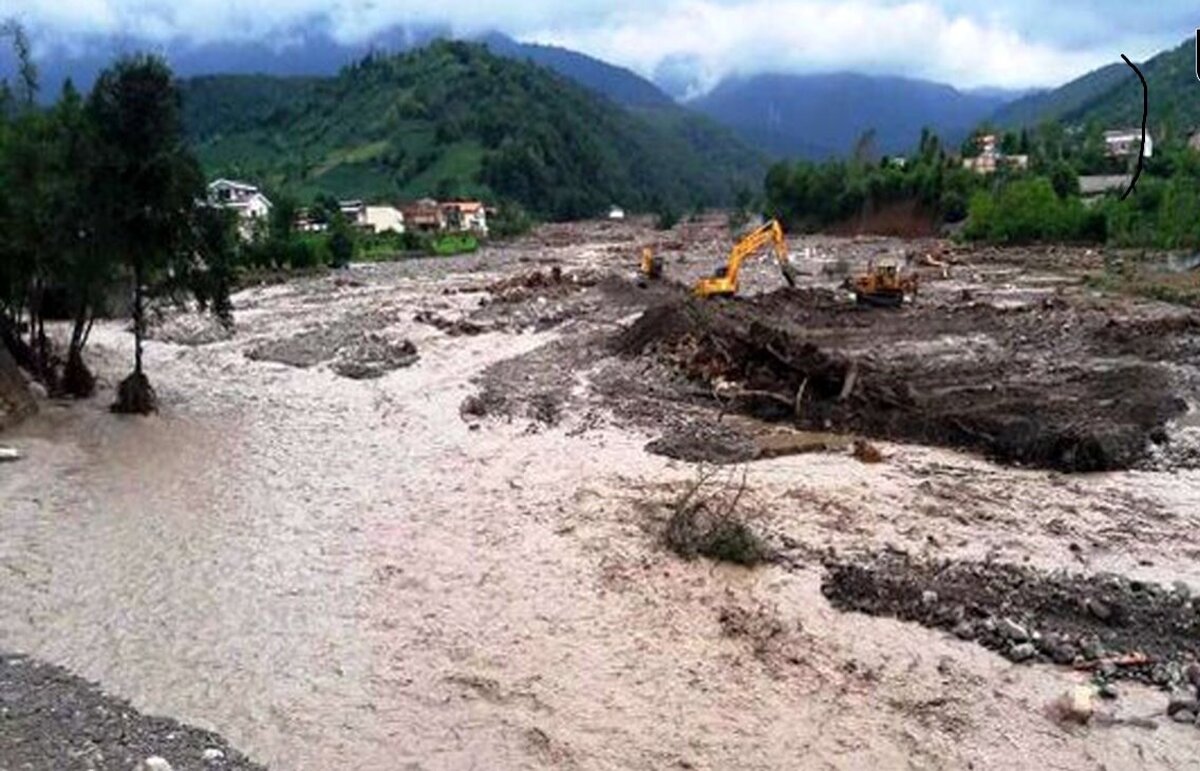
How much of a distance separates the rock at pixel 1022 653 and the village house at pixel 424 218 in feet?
300

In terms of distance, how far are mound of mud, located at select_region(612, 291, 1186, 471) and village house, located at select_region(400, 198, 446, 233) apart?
233ft

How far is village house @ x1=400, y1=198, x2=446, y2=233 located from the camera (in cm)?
10350

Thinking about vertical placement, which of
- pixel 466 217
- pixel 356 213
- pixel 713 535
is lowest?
pixel 713 535

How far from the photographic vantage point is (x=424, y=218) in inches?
4168

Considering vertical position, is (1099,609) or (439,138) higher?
(439,138)

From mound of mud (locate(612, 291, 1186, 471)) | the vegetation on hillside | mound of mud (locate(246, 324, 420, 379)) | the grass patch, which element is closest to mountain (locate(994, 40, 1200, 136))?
mound of mud (locate(612, 291, 1186, 471))

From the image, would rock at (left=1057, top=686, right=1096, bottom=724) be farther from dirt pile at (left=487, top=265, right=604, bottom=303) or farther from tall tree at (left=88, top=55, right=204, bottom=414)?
dirt pile at (left=487, top=265, right=604, bottom=303)

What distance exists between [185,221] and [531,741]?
17.7m

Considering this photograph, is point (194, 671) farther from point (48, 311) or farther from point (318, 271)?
point (318, 271)

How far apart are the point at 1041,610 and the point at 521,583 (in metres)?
6.56

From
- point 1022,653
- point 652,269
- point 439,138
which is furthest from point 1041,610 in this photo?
point 439,138

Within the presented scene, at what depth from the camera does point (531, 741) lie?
11.1 m

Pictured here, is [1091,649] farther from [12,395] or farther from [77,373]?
[77,373]

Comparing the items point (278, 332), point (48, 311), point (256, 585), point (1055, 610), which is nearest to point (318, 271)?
point (278, 332)
